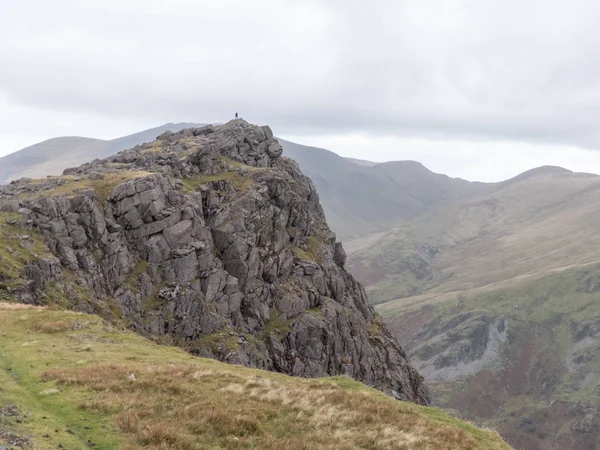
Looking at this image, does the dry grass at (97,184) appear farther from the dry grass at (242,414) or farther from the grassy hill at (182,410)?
the dry grass at (242,414)

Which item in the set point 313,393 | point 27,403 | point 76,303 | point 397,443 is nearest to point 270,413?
point 313,393

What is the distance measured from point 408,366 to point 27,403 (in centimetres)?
10376

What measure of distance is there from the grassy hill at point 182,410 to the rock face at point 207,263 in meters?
29.1

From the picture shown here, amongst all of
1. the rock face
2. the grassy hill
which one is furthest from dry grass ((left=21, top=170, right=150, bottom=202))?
the grassy hill

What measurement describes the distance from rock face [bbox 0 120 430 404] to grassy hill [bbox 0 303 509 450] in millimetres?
29116

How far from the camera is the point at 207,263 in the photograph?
8100 centimetres

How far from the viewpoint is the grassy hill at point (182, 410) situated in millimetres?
22188

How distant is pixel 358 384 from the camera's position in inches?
1412

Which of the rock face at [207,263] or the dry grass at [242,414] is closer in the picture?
the dry grass at [242,414]

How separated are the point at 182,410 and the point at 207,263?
2228 inches

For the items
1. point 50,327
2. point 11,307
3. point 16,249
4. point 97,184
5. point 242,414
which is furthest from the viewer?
point 97,184

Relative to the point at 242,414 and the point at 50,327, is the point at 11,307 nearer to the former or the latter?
the point at 50,327

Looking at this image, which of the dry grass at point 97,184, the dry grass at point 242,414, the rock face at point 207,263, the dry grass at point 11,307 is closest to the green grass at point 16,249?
the rock face at point 207,263

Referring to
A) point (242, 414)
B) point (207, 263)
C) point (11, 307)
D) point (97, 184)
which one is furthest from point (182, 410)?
point (97, 184)
